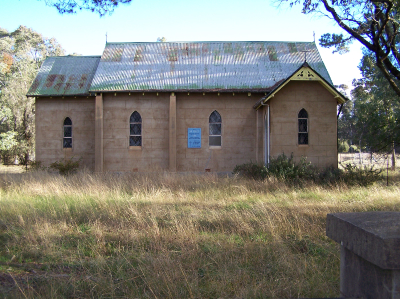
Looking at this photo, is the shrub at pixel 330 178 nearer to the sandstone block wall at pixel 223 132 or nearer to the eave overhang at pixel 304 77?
the eave overhang at pixel 304 77

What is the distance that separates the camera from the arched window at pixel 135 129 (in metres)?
20.9

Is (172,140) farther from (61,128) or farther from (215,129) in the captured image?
(61,128)

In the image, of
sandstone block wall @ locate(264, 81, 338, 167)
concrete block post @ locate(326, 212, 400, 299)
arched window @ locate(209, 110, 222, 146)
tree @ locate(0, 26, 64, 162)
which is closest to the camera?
concrete block post @ locate(326, 212, 400, 299)

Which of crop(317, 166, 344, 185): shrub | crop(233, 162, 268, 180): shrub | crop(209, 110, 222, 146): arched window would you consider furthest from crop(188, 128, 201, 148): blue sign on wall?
crop(317, 166, 344, 185): shrub

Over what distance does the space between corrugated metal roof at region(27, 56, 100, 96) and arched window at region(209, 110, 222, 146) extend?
760 centimetres

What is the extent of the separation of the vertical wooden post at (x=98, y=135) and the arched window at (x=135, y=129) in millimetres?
1701

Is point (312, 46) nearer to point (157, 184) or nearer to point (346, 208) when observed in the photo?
point (157, 184)

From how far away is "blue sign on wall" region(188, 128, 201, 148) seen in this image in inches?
811

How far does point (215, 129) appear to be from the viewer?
2084cm

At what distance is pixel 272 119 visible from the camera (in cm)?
1773

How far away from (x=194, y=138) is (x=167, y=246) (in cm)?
1450

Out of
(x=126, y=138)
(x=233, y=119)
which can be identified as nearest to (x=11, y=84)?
(x=126, y=138)

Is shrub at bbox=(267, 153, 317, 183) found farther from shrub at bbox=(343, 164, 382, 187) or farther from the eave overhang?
the eave overhang

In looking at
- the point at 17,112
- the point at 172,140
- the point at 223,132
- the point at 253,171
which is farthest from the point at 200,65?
the point at 17,112
